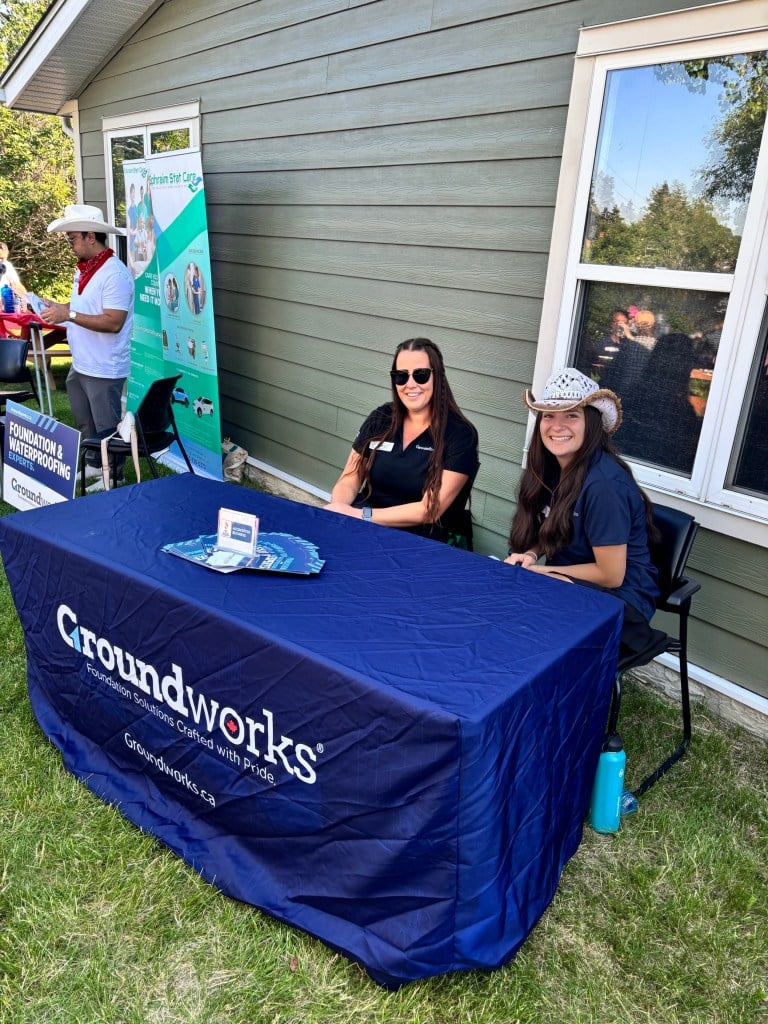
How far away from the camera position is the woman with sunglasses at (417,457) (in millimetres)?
2678

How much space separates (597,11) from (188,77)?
3723 mm

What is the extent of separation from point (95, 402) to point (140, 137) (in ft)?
9.93

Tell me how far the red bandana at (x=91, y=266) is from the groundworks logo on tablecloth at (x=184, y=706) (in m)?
2.89

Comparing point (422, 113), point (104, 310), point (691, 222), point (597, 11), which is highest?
point (597, 11)

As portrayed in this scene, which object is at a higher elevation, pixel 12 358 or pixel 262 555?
pixel 262 555

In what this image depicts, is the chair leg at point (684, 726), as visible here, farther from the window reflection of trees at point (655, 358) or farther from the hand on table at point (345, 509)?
the hand on table at point (345, 509)

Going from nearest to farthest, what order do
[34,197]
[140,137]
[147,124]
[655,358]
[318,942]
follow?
[318,942] < [655,358] < [147,124] < [140,137] < [34,197]

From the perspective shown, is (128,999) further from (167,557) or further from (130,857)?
(167,557)

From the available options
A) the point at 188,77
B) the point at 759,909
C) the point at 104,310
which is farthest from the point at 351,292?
the point at 759,909

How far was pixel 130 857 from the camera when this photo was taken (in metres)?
1.93

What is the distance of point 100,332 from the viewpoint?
4281 mm

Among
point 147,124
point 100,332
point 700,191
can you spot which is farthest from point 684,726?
point 147,124

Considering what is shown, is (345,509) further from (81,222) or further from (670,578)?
(81,222)

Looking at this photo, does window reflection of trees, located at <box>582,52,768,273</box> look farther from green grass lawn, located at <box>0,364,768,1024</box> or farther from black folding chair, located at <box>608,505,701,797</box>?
green grass lawn, located at <box>0,364,768,1024</box>
